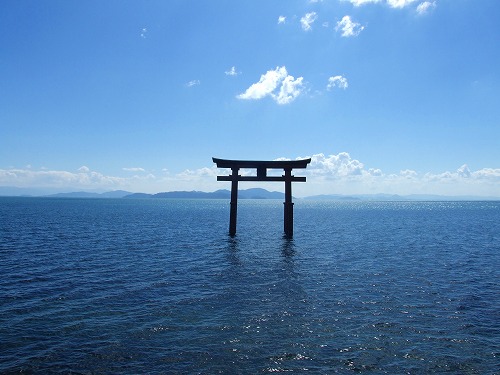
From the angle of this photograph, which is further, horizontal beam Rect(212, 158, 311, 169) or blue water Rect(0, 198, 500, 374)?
horizontal beam Rect(212, 158, 311, 169)

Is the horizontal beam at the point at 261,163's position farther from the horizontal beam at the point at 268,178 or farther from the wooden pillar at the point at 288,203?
the horizontal beam at the point at 268,178

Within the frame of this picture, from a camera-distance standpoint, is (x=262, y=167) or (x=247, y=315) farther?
(x=262, y=167)

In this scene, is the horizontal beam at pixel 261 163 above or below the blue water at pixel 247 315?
above

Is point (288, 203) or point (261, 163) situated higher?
point (261, 163)

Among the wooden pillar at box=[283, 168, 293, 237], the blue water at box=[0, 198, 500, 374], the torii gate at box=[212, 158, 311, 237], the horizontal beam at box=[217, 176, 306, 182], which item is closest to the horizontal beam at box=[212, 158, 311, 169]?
the torii gate at box=[212, 158, 311, 237]

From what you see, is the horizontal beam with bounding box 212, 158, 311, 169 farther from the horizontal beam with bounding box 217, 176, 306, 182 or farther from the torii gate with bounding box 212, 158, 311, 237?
the horizontal beam with bounding box 217, 176, 306, 182

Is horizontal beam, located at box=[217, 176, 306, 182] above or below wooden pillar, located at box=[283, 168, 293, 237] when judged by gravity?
above

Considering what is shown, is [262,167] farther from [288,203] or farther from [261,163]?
[288,203]

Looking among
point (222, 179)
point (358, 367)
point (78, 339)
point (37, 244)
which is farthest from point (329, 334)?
point (37, 244)

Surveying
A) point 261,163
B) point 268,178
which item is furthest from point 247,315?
point 268,178

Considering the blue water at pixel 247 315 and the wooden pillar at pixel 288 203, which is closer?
the blue water at pixel 247 315

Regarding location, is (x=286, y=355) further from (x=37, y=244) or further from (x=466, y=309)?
(x=37, y=244)

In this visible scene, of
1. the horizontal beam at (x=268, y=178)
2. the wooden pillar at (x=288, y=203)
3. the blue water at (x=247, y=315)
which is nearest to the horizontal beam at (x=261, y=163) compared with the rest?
the wooden pillar at (x=288, y=203)

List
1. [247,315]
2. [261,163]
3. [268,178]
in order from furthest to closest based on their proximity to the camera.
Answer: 1. [268,178]
2. [261,163]
3. [247,315]
